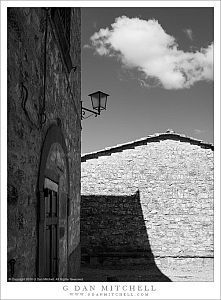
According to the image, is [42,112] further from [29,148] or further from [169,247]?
[169,247]

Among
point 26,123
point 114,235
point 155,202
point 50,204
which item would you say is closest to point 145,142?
point 155,202

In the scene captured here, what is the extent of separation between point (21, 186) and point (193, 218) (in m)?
9.89

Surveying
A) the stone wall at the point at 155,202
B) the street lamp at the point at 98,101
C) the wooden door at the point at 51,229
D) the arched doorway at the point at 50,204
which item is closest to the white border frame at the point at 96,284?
the arched doorway at the point at 50,204

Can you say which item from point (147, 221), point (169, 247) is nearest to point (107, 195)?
point (147, 221)

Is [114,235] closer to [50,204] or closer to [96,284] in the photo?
[50,204]

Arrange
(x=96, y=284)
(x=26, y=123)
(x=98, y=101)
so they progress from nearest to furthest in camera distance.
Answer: (x=96, y=284) → (x=26, y=123) → (x=98, y=101)

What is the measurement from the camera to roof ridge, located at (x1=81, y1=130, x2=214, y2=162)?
1196 centimetres

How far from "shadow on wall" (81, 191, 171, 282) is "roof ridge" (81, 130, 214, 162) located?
4.58ft

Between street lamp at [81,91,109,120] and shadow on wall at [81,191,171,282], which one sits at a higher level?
street lamp at [81,91,109,120]

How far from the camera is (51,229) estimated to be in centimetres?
388

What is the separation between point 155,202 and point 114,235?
67.2 inches

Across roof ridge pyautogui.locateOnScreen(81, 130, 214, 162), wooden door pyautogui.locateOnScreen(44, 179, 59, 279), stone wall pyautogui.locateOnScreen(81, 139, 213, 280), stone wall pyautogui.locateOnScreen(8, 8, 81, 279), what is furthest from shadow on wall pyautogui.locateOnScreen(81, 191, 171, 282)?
stone wall pyautogui.locateOnScreen(8, 8, 81, 279)

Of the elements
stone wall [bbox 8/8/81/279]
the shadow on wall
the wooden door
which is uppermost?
stone wall [bbox 8/8/81/279]

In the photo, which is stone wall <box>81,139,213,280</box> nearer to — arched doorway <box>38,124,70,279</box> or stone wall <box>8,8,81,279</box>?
arched doorway <box>38,124,70,279</box>
